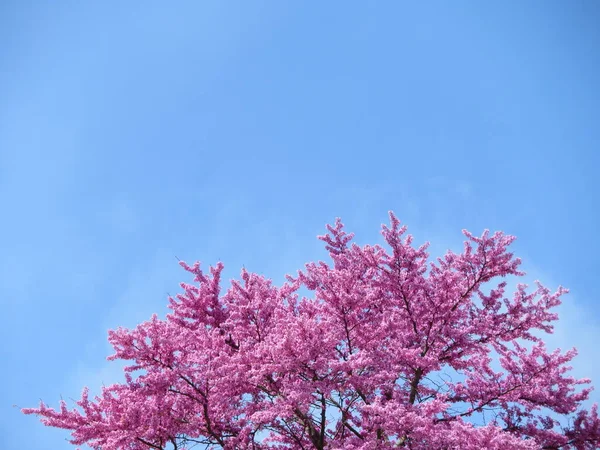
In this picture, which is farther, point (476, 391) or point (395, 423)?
point (476, 391)

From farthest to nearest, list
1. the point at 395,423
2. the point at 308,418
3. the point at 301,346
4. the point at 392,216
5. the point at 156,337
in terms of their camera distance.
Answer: the point at 392,216, the point at 156,337, the point at 308,418, the point at 301,346, the point at 395,423

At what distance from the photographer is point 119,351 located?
880 cm

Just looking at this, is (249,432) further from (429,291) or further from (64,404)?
(429,291)

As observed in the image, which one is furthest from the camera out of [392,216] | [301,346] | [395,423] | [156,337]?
[392,216]

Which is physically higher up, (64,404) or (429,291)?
(429,291)

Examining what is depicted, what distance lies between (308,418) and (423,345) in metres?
2.99

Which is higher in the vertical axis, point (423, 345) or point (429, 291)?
point (429, 291)

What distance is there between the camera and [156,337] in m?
8.97

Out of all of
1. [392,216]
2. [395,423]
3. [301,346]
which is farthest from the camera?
[392,216]

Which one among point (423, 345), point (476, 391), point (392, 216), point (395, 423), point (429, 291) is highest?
point (392, 216)

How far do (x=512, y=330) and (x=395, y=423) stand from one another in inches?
154

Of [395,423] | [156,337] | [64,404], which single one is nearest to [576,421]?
[395,423]

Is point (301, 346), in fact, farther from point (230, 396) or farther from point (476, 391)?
point (476, 391)

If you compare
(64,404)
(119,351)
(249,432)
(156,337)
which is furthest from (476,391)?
(64,404)
